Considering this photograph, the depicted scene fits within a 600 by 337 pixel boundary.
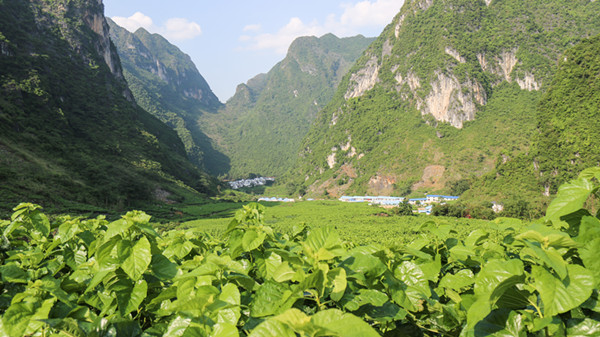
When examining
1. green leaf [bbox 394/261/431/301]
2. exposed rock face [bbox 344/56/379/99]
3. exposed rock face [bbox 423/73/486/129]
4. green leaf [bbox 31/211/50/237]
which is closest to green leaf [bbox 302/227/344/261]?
green leaf [bbox 394/261/431/301]

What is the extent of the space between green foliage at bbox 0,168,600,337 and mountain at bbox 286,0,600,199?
193 ft

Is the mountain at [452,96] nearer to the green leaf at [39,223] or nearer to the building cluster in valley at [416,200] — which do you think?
the building cluster in valley at [416,200]

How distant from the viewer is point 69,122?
43.0 metres

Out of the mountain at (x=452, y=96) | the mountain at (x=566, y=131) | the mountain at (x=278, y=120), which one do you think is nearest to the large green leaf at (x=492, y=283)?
the mountain at (x=566, y=131)

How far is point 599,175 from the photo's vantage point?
1028 mm

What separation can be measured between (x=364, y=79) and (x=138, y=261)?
110 metres

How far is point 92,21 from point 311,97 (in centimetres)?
12608

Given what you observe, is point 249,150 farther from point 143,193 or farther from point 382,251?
point 382,251

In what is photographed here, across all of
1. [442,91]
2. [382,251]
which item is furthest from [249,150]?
[382,251]

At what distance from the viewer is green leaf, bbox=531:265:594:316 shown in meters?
0.81

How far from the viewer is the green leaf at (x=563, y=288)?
0.81 metres

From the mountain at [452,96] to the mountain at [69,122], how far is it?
1780 inches

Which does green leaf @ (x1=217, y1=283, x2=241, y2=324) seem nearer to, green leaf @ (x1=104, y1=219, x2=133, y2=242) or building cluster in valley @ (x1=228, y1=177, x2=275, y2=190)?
green leaf @ (x1=104, y1=219, x2=133, y2=242)

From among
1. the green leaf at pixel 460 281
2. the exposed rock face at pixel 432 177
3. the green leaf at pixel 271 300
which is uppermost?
Result: the green leaf at pixel 271 300
